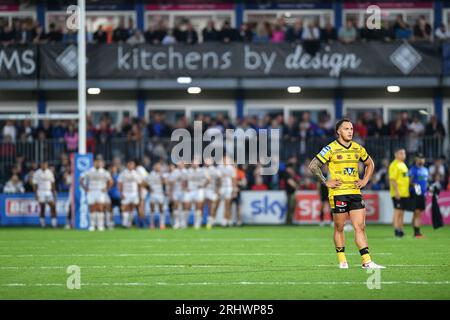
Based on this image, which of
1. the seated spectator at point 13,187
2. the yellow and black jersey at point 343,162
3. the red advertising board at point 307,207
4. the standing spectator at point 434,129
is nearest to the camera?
the yellow and black jersey at point 343,162

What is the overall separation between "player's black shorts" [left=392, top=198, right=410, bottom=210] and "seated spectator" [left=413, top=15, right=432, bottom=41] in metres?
14.5

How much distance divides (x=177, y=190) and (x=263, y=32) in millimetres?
9327

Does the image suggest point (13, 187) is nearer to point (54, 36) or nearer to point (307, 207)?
point (54, 36)

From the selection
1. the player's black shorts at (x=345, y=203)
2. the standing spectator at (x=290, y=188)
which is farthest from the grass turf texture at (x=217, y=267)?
the standing spectator at (x=290, y=188)

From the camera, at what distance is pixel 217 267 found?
1493 cm

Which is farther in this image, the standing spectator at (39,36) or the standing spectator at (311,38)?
the standing spectator at (39,36)

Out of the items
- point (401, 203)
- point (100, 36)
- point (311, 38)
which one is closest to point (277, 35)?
point (311, 38)

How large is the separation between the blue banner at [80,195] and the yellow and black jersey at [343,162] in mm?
15707

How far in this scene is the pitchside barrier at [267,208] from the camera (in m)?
30.7

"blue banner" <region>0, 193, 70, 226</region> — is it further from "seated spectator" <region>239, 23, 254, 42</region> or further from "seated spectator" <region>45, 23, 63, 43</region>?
"seated spectator" <region>239, 23, 254, 42</region>

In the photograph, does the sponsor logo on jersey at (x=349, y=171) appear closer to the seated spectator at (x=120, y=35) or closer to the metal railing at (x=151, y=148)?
the metal railing at (x=151, y=148)

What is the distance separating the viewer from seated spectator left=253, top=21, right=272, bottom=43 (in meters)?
36.1

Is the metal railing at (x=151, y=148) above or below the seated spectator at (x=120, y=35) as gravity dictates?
below
